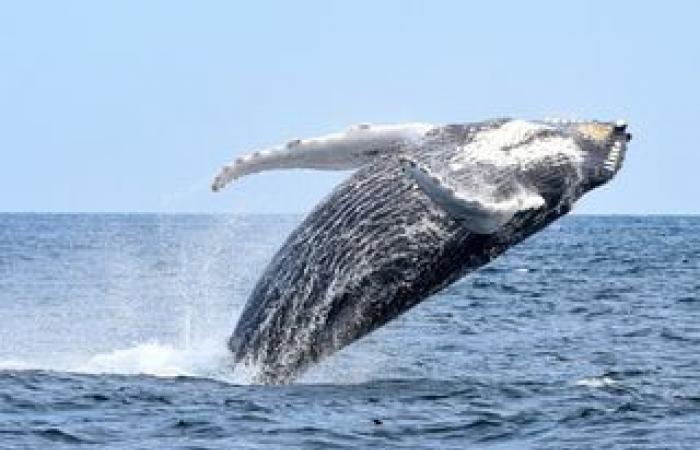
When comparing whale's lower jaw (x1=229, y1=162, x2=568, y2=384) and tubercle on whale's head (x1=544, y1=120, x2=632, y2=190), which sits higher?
tubercle on whale's head (x1=544, y1=120, x2=632, y2=190)

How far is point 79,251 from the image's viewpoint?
79.2 meters

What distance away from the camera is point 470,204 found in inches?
500

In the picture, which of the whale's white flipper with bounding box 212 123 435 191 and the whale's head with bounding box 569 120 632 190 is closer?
the whale's head with bounding box 569 120 632 190

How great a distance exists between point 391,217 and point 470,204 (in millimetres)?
1176

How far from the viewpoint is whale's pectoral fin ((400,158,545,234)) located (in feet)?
41.1

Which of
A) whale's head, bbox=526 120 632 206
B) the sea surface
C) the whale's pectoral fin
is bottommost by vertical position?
the sea surface

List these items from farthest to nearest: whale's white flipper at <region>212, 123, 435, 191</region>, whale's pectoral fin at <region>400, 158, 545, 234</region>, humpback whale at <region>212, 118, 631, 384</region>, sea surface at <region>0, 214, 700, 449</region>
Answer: whale's white flipper at <region>212, 123, 435, 191</region> < humpback whale at <region>212, 118, 631, 384</region> < whale's pectoral fin at <region>400, 158, 545, 234</region> < sea surface at <region>0, 214, 700, 449</region>

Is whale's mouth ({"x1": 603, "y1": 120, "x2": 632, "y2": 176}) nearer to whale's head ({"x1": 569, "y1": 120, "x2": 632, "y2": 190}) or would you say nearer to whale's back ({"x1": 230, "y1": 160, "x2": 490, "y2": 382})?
whale's head ({"x1": 569, "y1": 120, "x2": 632, "y2": 190})

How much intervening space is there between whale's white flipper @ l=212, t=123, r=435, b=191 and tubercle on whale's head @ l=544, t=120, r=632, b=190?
1277mm

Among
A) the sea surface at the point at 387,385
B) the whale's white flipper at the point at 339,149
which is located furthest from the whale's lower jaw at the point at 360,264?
the sea surface at the point at 387,385

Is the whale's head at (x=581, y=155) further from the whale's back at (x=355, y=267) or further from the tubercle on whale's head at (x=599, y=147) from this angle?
the whale's back at (x=355, y=267)

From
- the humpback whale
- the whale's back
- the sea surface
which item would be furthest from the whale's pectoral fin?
the sea surface

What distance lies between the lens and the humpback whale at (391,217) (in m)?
13.6

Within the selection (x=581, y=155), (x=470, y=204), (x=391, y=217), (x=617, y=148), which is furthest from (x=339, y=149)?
(x=617, y=148)
